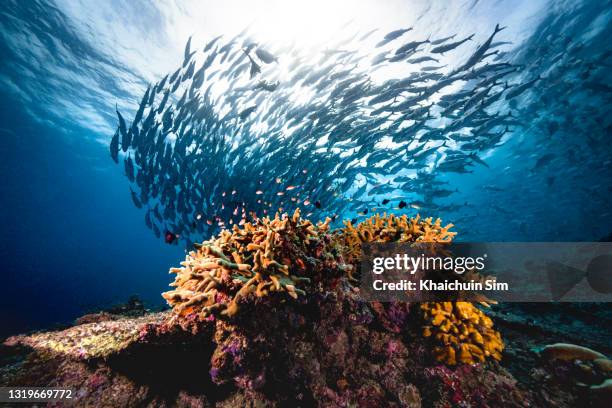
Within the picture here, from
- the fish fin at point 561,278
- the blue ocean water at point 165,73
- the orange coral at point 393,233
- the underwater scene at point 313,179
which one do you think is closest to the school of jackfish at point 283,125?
the underwater scene at point 313,179

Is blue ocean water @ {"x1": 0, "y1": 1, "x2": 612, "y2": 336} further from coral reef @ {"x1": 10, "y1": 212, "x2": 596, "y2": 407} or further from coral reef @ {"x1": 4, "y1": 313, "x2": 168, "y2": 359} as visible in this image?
coral reef @ {"x1": 4, "y1": 313, "x2": 168, "y2": 359}

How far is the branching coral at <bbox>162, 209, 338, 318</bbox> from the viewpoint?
2314 millimetres

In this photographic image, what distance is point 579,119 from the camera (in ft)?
69.5

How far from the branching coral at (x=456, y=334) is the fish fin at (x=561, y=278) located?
6.47 m

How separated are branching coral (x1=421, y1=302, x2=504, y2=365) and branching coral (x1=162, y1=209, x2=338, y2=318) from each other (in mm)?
1518

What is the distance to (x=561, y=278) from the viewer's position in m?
8.12

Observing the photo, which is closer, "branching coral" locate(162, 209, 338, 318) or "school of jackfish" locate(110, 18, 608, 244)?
"branching coral" locate(162, 209, 338, 318)

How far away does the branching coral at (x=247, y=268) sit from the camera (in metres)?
2.31

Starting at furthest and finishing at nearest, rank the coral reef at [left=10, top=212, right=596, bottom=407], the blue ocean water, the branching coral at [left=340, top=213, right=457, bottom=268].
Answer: the blue ocean water, the branching coral at [left=340, top=213, right=457, bottom=268], the coral reef at [left=10, top=212, right=596, bottom=407]

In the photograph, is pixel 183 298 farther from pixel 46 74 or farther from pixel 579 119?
pixel 579 119

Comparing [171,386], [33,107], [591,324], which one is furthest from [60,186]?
[591,324]

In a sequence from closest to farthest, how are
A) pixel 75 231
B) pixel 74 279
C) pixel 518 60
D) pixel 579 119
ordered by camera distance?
pixel 518 60 < pixel 579 119 < pixel 75 231 < pixel 74 279

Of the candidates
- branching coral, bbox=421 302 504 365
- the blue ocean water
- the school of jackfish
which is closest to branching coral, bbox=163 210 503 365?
branching coral, bbox=421 302 504 365

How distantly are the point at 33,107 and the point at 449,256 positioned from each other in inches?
1402
